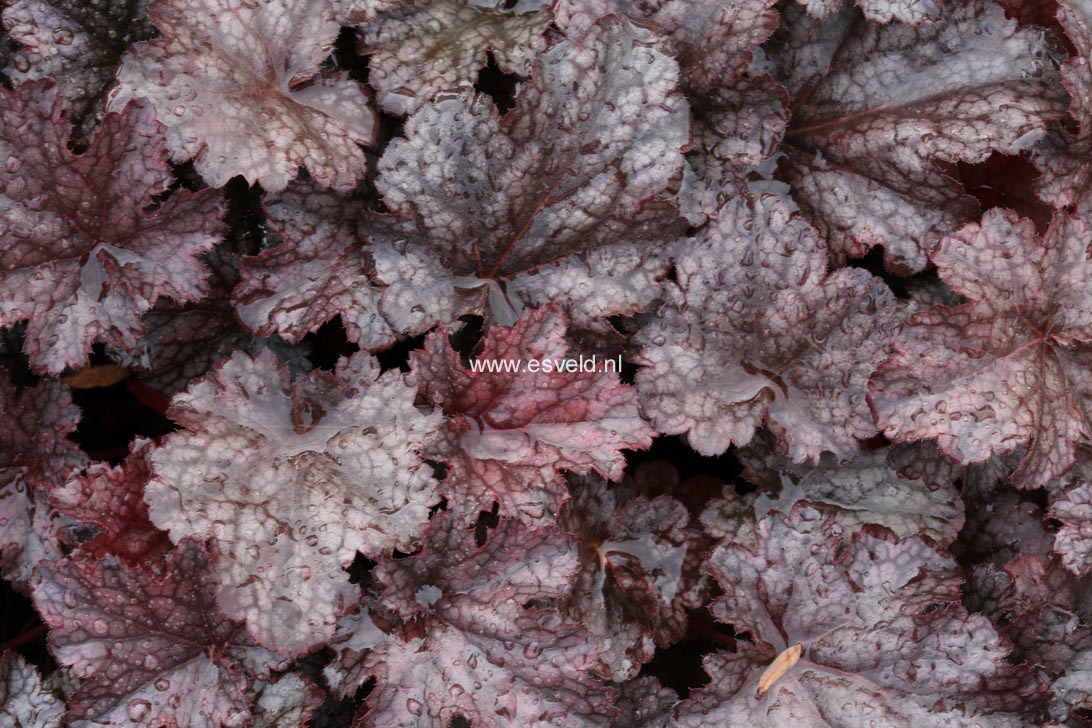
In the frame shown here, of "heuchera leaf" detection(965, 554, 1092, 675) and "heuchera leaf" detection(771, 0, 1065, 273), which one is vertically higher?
"heuchera leaf" detection(771, 0, 1065, 273)

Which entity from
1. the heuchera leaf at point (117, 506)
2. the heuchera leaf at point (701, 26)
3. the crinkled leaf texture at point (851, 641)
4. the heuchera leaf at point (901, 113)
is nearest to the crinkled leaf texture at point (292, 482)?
the heuchera leaf at point (117, 506)

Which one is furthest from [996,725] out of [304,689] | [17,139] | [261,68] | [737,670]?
[17,139]

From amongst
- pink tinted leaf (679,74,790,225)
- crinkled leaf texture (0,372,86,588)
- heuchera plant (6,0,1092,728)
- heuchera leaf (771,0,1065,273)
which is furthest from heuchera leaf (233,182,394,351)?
heuchera leaf (771,0,1065,273)

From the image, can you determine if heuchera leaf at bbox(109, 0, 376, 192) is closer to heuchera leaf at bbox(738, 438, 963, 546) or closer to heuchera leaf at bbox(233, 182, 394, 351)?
heuchera leaf at bbox(233, 182, 394, 351)

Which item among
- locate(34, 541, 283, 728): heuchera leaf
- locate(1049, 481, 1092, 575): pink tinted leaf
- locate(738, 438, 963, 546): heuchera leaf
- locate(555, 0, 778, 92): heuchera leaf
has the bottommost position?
locate(34, 541, 283, 728): heuchera leaf

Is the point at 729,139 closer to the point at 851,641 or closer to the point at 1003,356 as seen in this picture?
the point at 1003,356

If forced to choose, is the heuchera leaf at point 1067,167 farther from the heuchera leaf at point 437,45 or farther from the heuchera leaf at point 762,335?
the heuchera leaf at point 437,45
